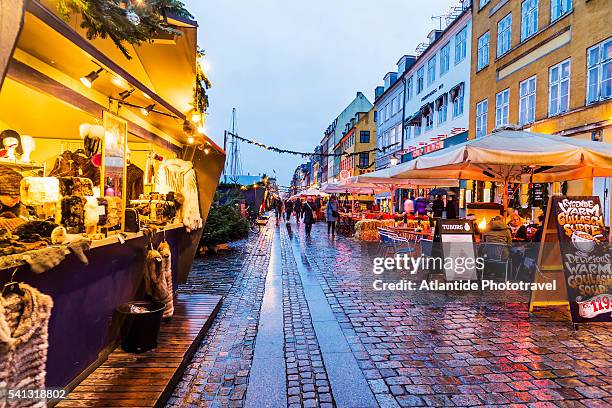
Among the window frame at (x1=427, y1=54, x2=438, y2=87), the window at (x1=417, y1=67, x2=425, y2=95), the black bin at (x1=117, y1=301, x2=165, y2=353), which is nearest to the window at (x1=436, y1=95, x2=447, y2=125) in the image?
the window frame at (x1=427, y1=54, x2=438, y2=87)

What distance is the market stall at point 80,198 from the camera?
9.23 feet

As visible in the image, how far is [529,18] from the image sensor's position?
1727 cm

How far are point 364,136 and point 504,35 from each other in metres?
33.8

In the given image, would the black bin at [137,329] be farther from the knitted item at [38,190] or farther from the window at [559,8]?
the window at [559,8]

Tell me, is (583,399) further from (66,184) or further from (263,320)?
(66,184)

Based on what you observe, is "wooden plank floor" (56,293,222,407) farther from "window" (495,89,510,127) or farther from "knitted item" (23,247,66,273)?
"window" (495,89,510,127)

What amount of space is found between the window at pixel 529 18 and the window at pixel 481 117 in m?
3.86

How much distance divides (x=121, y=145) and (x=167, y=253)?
1.48 m

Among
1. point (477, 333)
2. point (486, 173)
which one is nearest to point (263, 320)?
point (477, 333)

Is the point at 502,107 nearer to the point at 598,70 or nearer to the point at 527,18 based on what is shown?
the point at 527,18

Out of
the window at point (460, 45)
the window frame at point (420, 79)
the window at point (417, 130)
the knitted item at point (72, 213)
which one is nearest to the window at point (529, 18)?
the window at point (460, 45)

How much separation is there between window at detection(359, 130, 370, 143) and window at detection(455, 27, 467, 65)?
2827 cm

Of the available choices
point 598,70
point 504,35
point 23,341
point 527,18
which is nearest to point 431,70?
point 504,35

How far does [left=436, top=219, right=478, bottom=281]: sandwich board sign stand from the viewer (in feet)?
24.8
